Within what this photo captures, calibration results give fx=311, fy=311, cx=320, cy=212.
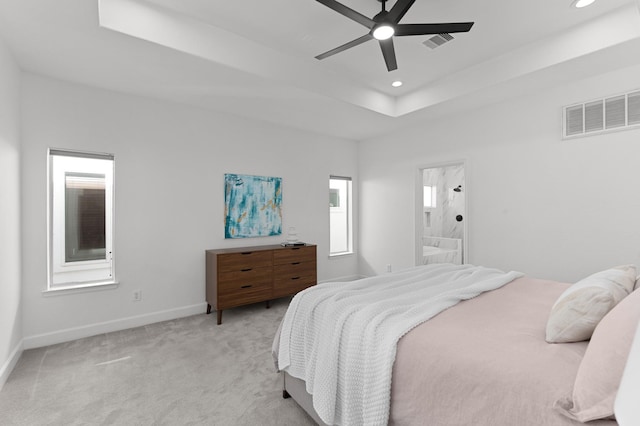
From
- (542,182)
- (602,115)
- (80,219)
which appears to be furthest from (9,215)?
(602,115)

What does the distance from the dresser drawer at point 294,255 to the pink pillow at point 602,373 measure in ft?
10.7

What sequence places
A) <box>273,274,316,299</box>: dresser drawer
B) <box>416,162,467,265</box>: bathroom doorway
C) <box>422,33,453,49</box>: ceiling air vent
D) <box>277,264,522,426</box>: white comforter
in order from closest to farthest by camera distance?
<box>277,264,522,426</box>: white comforter < <box>422,33,453,49</box>: ceiling air vent < <box>273,274,316,299</box>: dresser drawer < <box>416,162,467,265</box>: bathroom doorway

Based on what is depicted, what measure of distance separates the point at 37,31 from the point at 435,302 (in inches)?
132

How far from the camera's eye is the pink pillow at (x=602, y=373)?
2.98 ft

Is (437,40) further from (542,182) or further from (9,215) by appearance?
(9,215)

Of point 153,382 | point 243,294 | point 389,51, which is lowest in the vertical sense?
point 153,382

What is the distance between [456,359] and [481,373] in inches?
4.1

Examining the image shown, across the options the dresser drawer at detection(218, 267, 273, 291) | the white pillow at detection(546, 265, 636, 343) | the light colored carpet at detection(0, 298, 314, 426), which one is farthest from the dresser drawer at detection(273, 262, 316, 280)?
the white pillow at detection(546, 265, 636, 343)

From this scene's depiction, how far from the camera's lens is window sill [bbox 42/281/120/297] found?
300 cm

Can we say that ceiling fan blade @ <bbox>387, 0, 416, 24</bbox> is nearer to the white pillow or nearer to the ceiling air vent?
the ceiling air vent

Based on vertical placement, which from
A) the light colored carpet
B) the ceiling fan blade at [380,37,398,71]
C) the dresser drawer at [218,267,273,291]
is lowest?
the light colored carpet

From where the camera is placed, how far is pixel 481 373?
45.8 inches

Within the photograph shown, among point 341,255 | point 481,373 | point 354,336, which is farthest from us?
point 341,255

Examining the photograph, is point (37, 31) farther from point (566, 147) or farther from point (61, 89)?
point (566, 147)
